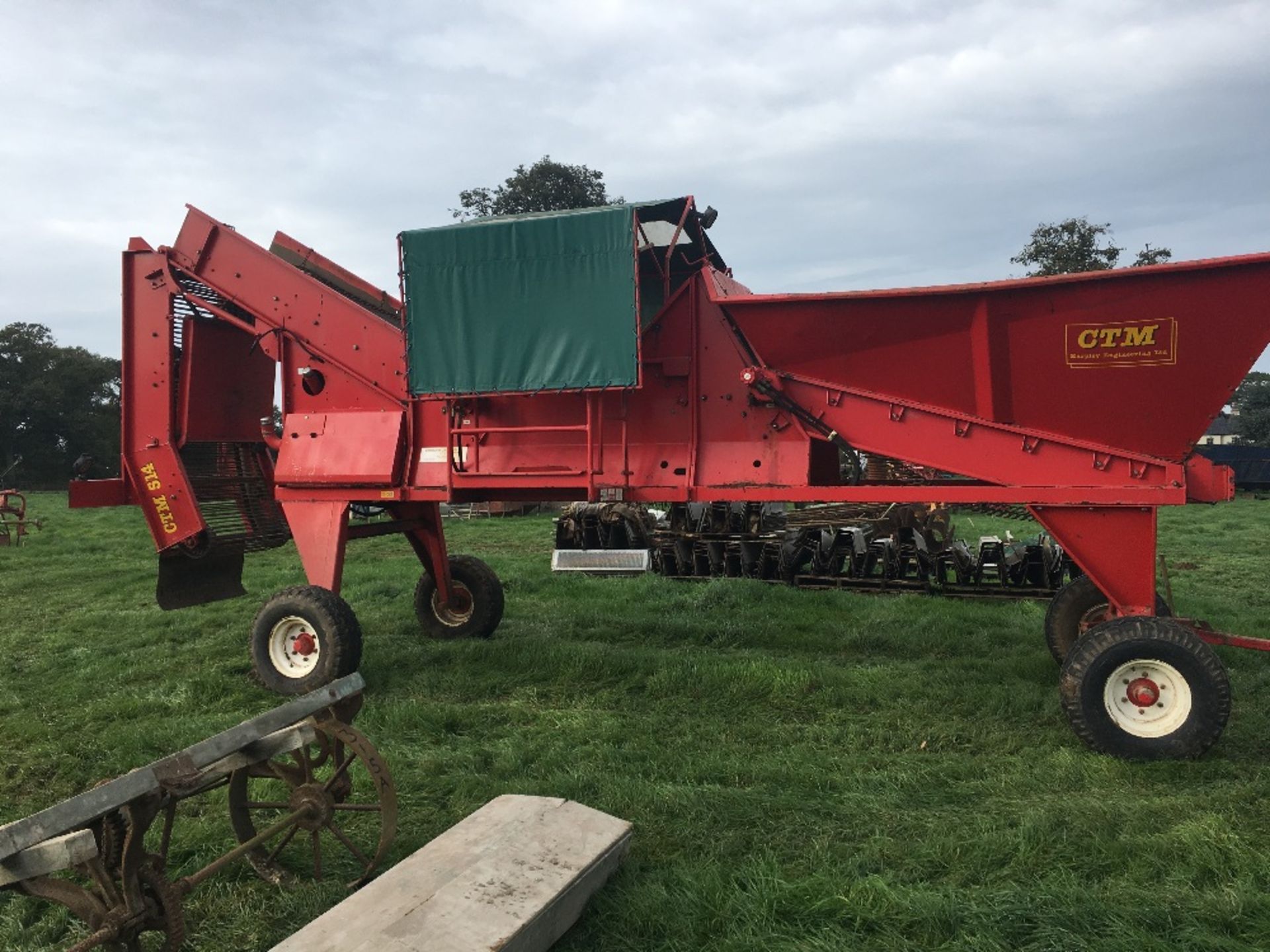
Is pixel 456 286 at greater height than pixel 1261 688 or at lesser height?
greater

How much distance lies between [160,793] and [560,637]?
5.25 m

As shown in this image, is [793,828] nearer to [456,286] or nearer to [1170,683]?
[1170,683]

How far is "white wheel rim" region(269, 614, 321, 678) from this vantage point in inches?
258

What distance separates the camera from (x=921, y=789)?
4461 mm

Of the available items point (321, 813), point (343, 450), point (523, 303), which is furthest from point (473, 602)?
point (321, 813)

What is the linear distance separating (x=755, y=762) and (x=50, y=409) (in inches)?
2298

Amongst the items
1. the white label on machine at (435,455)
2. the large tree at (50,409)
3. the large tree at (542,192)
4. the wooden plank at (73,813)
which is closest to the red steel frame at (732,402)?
the white label on machine at (435,455)

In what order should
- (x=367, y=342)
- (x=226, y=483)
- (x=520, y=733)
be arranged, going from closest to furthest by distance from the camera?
1. (x=520, y=733)
2. (x=367, y=342)
3. (x=226, y=483)

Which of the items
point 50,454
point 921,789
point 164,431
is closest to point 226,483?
point 164,431

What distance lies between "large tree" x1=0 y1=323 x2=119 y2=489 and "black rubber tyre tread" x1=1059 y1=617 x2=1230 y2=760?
53363 mm

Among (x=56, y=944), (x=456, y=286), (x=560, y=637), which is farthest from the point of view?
(x=560, y=637)

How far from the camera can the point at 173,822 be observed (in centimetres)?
355

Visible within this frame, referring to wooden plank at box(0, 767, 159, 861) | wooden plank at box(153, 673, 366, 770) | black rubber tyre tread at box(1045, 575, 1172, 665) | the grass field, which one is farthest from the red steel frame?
wooden plank at box(0, 767, 159, 861)

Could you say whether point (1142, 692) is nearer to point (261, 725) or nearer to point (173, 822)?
point (261, 725)
